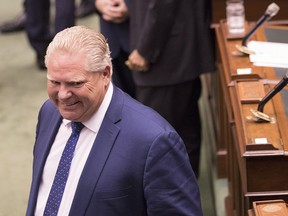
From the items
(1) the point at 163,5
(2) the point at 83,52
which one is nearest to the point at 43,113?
(2) the point at 83,52

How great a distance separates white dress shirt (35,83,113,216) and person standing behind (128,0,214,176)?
138 centimetres

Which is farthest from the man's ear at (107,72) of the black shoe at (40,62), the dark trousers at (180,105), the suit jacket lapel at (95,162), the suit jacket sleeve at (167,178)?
the black shoe at (40,62)

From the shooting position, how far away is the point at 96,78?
250cm

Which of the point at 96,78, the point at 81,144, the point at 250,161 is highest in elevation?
the point at 96,78

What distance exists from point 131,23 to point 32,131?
64.6 inches

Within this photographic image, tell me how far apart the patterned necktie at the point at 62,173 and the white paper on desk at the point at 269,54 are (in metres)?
1.18

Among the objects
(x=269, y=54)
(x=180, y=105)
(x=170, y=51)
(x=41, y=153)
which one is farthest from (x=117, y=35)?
(x=41, y=153)

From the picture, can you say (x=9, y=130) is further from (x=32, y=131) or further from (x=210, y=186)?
(x=210, y=186)

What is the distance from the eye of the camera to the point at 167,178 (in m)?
2.52

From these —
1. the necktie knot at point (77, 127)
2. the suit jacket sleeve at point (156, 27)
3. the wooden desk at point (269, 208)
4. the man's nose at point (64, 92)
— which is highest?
the man's nose at point (64, 92)

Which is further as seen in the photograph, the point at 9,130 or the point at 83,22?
the point at 83,22

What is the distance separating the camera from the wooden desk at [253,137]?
2982mm

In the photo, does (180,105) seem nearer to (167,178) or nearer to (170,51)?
(170,51)

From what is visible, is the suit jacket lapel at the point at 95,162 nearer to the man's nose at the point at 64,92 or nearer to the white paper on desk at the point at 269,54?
the man's nose at the point at 64,92
